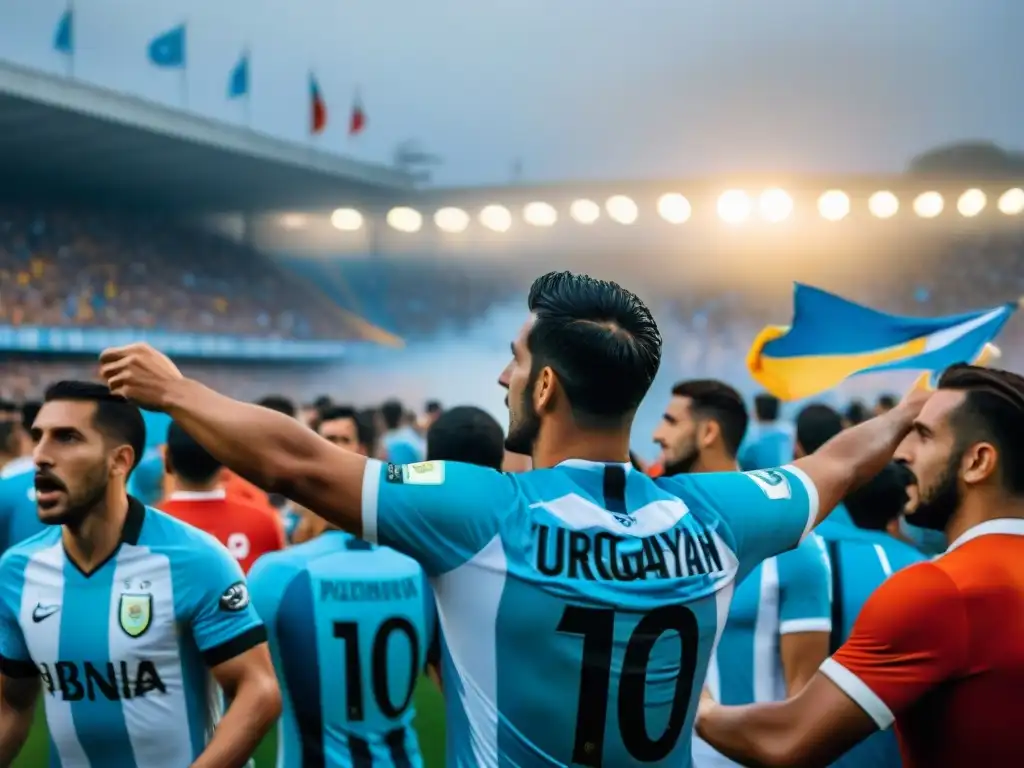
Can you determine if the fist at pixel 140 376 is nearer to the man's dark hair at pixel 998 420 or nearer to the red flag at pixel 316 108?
the man's dark hair at pixel 998 420

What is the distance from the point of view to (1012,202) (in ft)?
59.9

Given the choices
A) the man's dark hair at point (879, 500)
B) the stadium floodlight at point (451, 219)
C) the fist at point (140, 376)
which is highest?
the stadium floodlight at point (451, 219)

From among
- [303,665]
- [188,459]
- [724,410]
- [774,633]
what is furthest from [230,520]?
[774,633]

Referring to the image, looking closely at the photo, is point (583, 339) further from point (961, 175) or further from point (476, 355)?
point (476, 355)

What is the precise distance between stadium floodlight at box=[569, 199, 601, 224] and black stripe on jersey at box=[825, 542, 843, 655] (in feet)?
60.3

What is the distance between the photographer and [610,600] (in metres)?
1.79

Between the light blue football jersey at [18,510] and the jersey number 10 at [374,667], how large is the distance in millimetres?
2581

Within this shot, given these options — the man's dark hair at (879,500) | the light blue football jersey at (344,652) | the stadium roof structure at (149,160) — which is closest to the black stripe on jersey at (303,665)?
the light blue football jersey at (344,652)

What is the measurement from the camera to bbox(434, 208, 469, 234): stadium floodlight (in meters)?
23.2

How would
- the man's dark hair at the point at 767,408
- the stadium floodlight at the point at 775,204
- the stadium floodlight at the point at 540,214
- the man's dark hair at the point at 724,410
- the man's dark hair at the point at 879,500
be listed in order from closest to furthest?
1. the man's dark hair at the point at 879,500
2. the man's dark hair at the point at 724,410
3. the man's dark hair at the point at 767,408
4. the stadium floodlight at the point at 775,204
5. the stadium floodlight at the point at 540,214

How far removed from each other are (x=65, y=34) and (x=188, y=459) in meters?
18.2

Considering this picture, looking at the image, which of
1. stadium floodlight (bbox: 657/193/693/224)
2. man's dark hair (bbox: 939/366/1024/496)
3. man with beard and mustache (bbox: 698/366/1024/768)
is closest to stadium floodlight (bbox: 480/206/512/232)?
stadium floodlight (bbox: 657/193/693/224)

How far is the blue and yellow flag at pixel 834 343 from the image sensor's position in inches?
161

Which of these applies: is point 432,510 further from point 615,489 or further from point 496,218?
point 496,218
